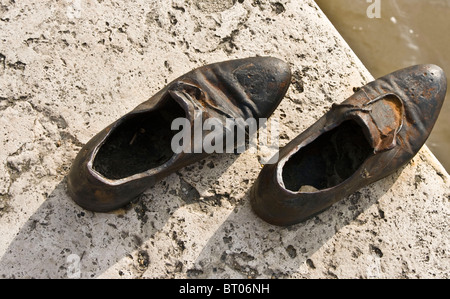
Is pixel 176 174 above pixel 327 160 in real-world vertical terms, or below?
below

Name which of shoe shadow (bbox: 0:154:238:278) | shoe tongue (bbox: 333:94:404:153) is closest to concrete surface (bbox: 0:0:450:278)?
shoe shadow (bbox: 0:154:238:278)

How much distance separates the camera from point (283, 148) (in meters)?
2.60

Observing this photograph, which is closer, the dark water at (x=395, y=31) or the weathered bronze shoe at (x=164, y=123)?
the weathered bronze shoe at (x=164, y=123)

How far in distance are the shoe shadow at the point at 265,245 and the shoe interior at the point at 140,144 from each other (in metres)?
0.50

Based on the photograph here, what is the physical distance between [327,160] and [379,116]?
1.12ft

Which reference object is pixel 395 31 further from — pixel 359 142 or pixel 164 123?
pixel 164 123

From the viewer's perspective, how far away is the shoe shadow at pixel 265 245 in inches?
99.1

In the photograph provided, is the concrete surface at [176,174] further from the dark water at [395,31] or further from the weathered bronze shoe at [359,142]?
the dark water at [395,31]

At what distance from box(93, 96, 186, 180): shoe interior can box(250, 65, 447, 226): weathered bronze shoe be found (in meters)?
0.52

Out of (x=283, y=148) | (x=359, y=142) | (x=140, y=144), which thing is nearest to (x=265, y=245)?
(x=283, y=148)

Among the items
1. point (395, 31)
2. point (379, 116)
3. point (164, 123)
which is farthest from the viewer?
point (395, 31)

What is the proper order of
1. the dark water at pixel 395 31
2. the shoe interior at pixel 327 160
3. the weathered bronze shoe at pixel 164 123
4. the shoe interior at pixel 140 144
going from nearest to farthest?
the weathered bronze shoe at pixel 164 123 < the shoe interior at pixel 140 144 < the shoe interior at pixel 327 160 < the dark water at pixel 395 31

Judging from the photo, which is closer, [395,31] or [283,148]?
[283,148]

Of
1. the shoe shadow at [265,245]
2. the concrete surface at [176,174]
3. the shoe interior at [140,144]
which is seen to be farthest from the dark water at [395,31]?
the shoe interior at [140,144]
